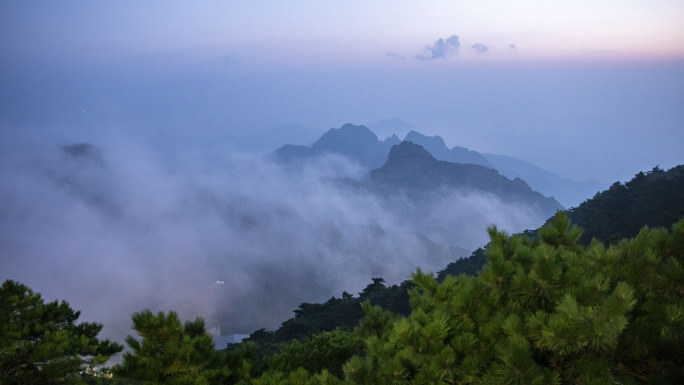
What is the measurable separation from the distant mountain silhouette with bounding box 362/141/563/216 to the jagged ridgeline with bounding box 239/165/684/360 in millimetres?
131518

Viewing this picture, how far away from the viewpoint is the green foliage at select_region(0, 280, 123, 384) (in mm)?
5988

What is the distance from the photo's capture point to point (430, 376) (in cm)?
347

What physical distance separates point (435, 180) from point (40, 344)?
171 m

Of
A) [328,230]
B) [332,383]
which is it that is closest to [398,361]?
[332,383]

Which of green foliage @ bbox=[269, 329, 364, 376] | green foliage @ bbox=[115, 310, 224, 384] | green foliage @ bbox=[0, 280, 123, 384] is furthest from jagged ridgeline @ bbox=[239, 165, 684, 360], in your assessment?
green foliage @ bbox=[115, 310, 224, 384]

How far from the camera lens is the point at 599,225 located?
34.7m

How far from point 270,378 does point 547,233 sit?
10.4 ft

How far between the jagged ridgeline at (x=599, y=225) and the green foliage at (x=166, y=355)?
823 inches

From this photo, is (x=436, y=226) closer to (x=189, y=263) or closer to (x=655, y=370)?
(x=189, y=263)

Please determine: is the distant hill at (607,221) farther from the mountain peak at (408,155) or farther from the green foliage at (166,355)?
the mountain peak at (408,155)

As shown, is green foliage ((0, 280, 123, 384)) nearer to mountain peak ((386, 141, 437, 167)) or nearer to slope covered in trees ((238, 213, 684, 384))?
slope covered in trees ((238, 213, 684, 384))

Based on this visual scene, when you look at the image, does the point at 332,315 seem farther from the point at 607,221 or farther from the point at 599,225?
the point at 607,221

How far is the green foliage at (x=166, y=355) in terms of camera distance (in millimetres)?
4586

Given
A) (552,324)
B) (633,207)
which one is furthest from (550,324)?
(633,207)
